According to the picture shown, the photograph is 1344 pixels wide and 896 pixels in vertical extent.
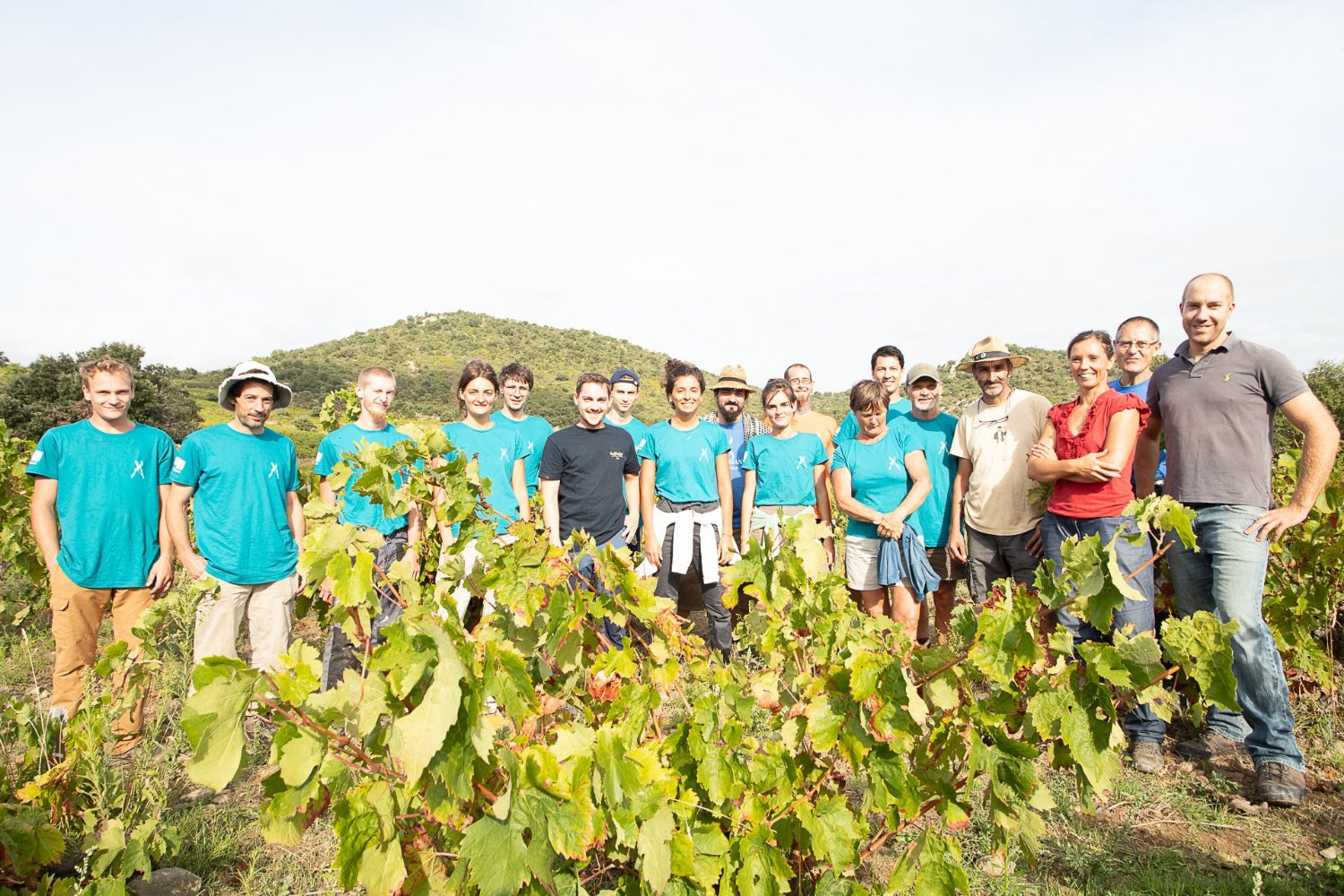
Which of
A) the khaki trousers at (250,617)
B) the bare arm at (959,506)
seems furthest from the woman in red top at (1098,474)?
the khaki trousers at (250,617)

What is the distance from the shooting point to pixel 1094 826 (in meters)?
2.88

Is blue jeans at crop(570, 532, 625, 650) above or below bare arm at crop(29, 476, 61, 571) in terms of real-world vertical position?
below

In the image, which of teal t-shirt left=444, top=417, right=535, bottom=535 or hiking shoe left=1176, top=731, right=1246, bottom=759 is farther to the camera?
teal t-shirt left=444, top=417, right=535, bottom=535

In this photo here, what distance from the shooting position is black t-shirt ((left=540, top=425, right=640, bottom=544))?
14.9ft

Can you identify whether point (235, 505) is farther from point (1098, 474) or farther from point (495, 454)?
point (1098, 474)

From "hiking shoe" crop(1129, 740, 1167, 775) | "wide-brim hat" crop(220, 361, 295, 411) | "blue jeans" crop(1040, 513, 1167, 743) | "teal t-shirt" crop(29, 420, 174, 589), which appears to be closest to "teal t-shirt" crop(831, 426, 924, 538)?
"blue jeans" crop(1040, 513, 1167, 743)

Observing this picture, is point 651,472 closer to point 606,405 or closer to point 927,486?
point 606,405

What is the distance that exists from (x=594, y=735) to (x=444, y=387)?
50986 millimetres

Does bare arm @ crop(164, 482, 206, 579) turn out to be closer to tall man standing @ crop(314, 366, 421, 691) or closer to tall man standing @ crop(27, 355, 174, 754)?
tall man standing @ crop(27, 355, 174, 754)

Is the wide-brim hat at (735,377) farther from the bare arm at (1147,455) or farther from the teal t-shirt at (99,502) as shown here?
the teal t-shirt at (99,502)

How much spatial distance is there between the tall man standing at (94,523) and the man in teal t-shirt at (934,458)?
4441 mm

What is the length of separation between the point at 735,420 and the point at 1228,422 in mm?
3063

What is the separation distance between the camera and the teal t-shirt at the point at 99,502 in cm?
370

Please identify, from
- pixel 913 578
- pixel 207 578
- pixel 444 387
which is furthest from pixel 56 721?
pixel 444 387
